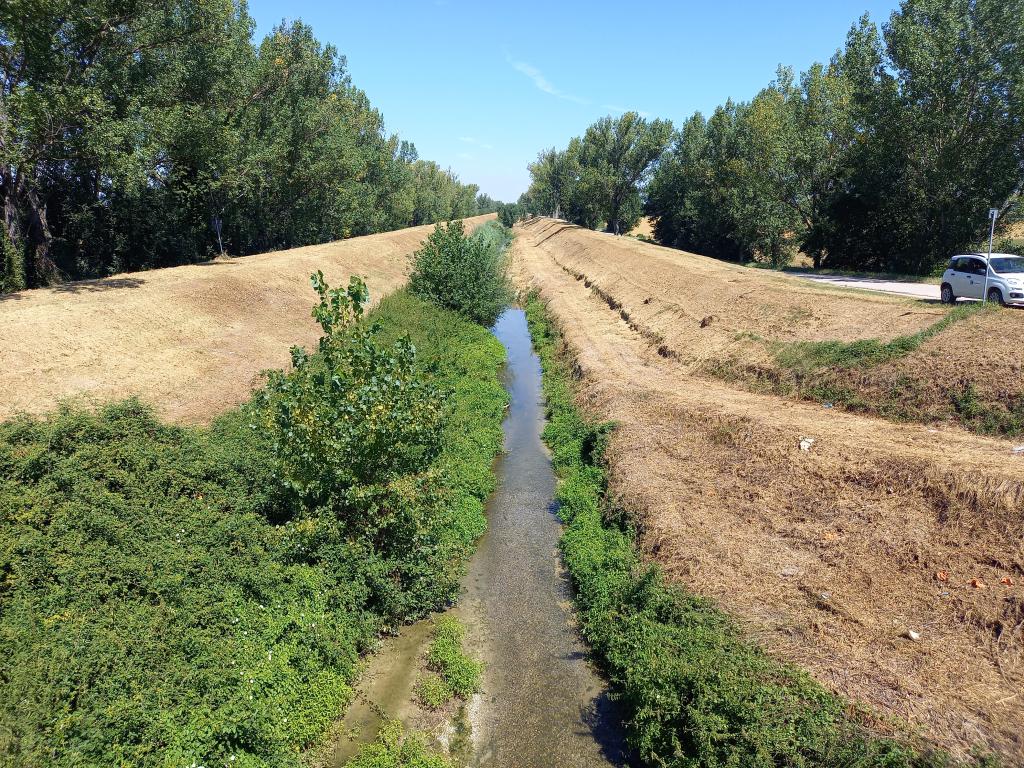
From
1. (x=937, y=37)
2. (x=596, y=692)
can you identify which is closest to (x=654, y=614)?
(x=596, y=692)

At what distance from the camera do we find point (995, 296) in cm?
1828

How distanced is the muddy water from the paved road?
1846 cm

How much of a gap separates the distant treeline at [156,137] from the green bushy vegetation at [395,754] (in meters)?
19.7

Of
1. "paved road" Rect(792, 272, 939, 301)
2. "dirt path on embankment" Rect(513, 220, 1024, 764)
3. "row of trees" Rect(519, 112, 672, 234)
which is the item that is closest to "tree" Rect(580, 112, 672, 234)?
"row of trees" Rect(519, 112, 672, 234)

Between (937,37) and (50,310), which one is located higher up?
(937,37)

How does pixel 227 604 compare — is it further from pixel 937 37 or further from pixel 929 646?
pixel 937 37

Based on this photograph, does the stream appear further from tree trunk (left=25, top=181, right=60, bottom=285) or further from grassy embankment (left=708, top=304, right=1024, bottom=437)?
tree trunk (left=25, top=181, right=60, bottom=285)

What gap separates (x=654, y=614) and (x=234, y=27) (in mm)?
32264

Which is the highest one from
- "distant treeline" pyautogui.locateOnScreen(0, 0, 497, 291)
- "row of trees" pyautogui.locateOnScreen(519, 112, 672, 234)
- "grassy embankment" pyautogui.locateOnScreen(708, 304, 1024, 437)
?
"row of trees" pyautogui.locateOnScreen(519, 112, 672, 234)

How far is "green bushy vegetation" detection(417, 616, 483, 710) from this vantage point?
29.8ft

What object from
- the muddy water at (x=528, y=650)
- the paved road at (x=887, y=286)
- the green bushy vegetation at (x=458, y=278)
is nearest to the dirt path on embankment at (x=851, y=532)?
the muddy water at (x=528, y=650)

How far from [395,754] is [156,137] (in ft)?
75.9

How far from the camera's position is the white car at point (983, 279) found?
17656 millimetres

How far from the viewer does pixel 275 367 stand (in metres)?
19.8
